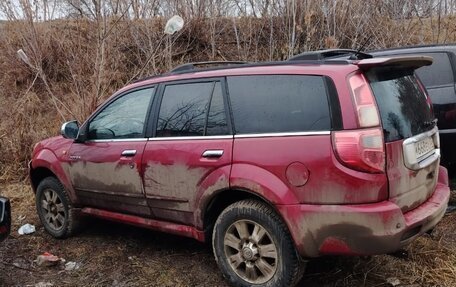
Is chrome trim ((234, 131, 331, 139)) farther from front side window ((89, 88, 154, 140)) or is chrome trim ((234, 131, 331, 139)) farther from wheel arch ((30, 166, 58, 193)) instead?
wheel arch ((30, 166, 58, 193))

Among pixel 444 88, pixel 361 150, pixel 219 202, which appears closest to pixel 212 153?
pixel 219 202

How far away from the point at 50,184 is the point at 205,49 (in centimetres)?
666

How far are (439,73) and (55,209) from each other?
450 centimetres

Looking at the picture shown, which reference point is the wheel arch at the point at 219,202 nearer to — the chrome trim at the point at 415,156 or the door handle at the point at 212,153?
the door handle at the point at 212,153

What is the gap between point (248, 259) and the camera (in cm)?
351

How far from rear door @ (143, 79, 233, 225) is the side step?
7cm

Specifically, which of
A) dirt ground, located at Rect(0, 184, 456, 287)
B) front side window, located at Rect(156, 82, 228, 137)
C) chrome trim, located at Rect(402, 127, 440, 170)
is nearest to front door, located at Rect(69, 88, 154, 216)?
front side window, located at Rect(156, 82, 228, 137)

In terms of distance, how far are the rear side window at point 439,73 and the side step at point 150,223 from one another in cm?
330

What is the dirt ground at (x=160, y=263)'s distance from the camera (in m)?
3.81

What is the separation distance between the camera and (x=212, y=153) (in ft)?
11.8

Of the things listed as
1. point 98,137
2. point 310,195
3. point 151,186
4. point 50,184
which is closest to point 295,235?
point 310,195

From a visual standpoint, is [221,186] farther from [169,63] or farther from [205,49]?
[205,49]

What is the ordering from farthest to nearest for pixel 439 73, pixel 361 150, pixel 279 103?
1. pixel 439 73
2. pixel 279 103
3. pixel 361 150

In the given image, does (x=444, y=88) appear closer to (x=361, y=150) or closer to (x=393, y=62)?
(x=393, y=62)
